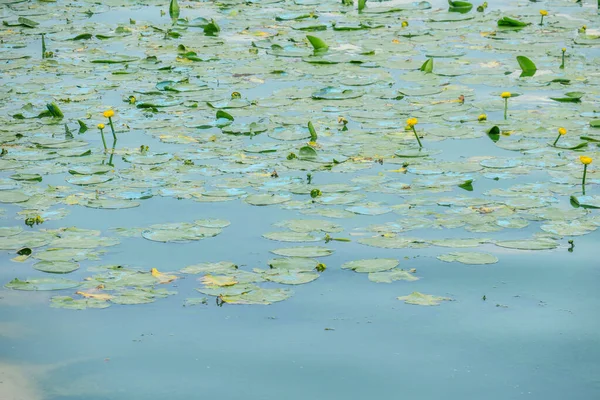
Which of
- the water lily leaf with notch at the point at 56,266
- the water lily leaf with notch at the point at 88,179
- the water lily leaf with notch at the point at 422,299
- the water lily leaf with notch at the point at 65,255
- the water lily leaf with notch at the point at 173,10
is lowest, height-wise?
the water lily leaf with notch at the point at 422,299

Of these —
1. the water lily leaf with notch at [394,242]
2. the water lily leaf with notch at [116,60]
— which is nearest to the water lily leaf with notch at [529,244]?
the water lily leaf with notch at [394,242]

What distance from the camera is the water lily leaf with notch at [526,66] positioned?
4.79m

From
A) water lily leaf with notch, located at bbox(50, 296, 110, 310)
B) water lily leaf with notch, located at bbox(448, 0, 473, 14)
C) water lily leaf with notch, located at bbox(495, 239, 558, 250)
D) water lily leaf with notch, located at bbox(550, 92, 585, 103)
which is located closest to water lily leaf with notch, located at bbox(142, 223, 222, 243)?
water lily leaf with notch, located at bbox(50, 296, 110, 310)

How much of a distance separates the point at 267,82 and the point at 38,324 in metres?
2.42

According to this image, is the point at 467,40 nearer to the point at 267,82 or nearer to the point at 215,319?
the point at 267,82

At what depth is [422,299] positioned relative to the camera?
107 inches

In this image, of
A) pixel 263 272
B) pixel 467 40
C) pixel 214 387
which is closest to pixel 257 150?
pixel 263 272

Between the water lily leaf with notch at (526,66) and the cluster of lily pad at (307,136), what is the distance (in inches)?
0.5

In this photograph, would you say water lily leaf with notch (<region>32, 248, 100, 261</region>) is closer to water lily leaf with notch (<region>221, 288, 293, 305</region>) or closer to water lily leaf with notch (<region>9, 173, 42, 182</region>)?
water lily leaf with notch (<region>221, 288, 293, 305</region>)

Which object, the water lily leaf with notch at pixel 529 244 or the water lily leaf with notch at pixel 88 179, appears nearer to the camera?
the water lily leaf with notch at pixel 529 244

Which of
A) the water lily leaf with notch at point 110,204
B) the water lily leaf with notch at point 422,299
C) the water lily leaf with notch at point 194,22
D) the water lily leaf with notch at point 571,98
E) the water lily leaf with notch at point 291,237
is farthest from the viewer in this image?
the water lily leaf with notch at point 194,22

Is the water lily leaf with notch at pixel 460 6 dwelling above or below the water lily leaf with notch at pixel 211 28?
above

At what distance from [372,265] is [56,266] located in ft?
3.17

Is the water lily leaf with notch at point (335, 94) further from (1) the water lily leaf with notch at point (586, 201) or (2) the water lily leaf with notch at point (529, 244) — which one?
(2) the water lily leaf with notch at point (529, 244)
